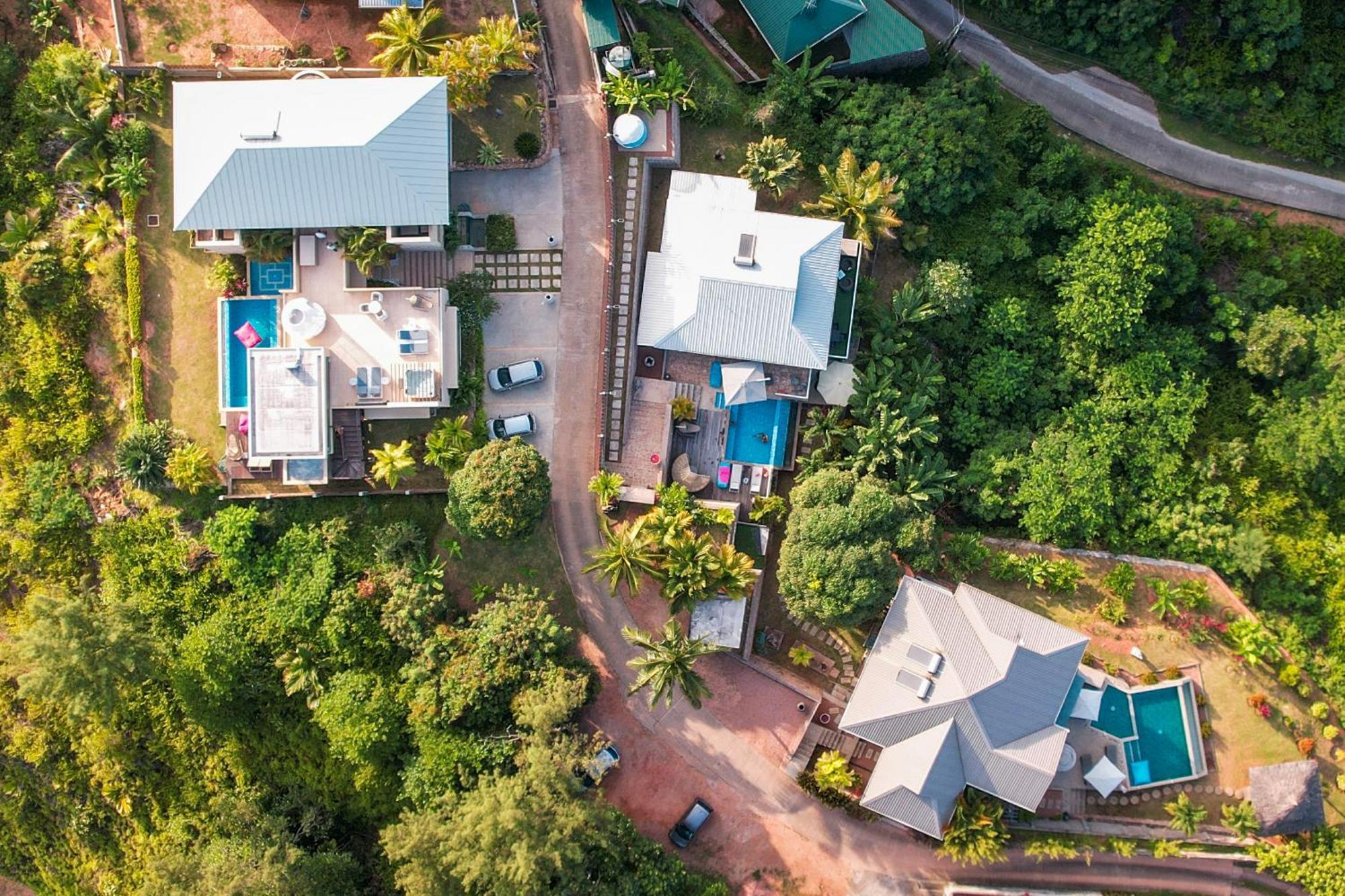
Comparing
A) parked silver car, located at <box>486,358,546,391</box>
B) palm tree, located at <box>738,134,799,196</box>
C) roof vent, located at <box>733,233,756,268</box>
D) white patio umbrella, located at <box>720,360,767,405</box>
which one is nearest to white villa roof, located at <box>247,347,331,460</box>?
parked silver car, located at <box>486,358,546,391</box>

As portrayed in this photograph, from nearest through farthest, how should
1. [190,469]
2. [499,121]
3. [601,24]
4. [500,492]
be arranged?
[500,492]
[190,469]
[601,24]
[499,121]

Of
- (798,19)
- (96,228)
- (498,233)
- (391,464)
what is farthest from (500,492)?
(798,19)

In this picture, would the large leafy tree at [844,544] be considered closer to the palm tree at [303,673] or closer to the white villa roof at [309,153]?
the white villa roof at [309,153]

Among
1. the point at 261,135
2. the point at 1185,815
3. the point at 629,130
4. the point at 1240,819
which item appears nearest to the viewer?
the point at 261,135

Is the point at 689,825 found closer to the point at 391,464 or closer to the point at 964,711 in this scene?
the point at 964,711

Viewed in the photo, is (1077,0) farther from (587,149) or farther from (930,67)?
(587,149)

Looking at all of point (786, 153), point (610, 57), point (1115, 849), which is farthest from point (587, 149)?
point (1115, 849)
